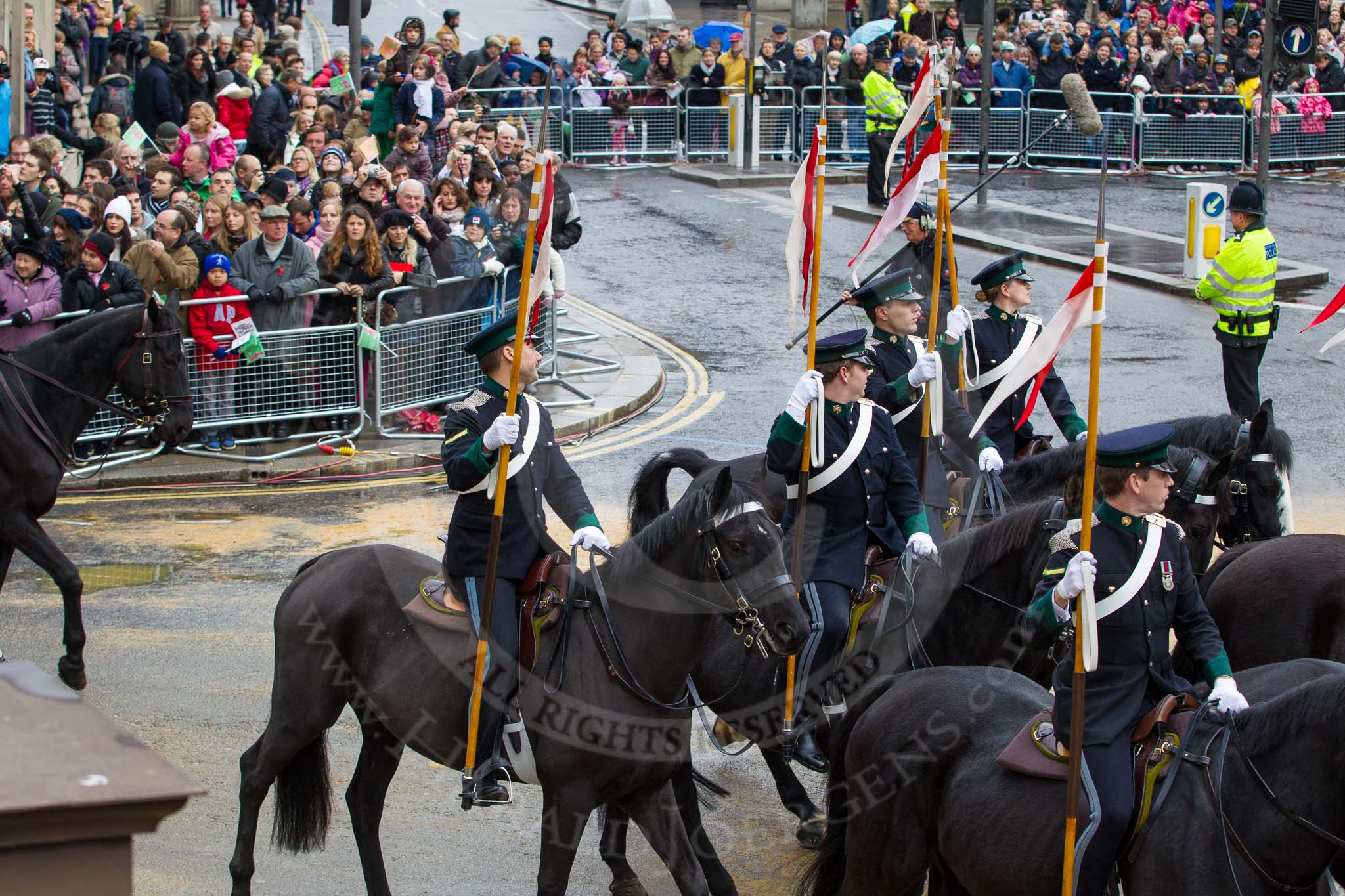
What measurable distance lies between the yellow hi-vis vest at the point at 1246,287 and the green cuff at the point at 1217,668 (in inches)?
331

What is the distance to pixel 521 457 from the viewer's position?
7191 mm

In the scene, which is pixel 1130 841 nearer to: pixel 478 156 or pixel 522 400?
pixel 522 400

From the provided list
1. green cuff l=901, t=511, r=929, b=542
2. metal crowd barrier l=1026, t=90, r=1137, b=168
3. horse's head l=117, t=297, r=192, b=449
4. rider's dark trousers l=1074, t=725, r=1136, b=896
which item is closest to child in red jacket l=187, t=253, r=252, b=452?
horse's head l=117, t=297, r=192, b=449

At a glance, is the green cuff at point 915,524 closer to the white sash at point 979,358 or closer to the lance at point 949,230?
the lance at point 949,230

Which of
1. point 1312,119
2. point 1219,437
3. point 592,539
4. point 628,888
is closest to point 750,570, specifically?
point 592,539

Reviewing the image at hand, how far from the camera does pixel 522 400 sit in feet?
24.1

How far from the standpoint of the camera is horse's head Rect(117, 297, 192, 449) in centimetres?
1052

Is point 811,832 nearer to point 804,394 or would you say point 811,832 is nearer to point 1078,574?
point 804,394

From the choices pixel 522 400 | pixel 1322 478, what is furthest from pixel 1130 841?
pixel 1322 478

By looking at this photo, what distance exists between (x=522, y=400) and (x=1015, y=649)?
252cm

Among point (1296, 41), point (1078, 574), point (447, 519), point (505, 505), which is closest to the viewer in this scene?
point (1078, 574)

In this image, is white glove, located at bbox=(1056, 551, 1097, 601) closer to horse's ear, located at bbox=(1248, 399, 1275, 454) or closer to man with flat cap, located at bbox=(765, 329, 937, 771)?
man with flat cap, located at bbox=(765, 329, 937, 771)

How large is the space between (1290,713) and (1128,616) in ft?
2.16

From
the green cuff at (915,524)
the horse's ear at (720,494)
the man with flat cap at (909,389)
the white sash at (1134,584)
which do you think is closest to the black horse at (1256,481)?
the man with flat cap at (909,389)
